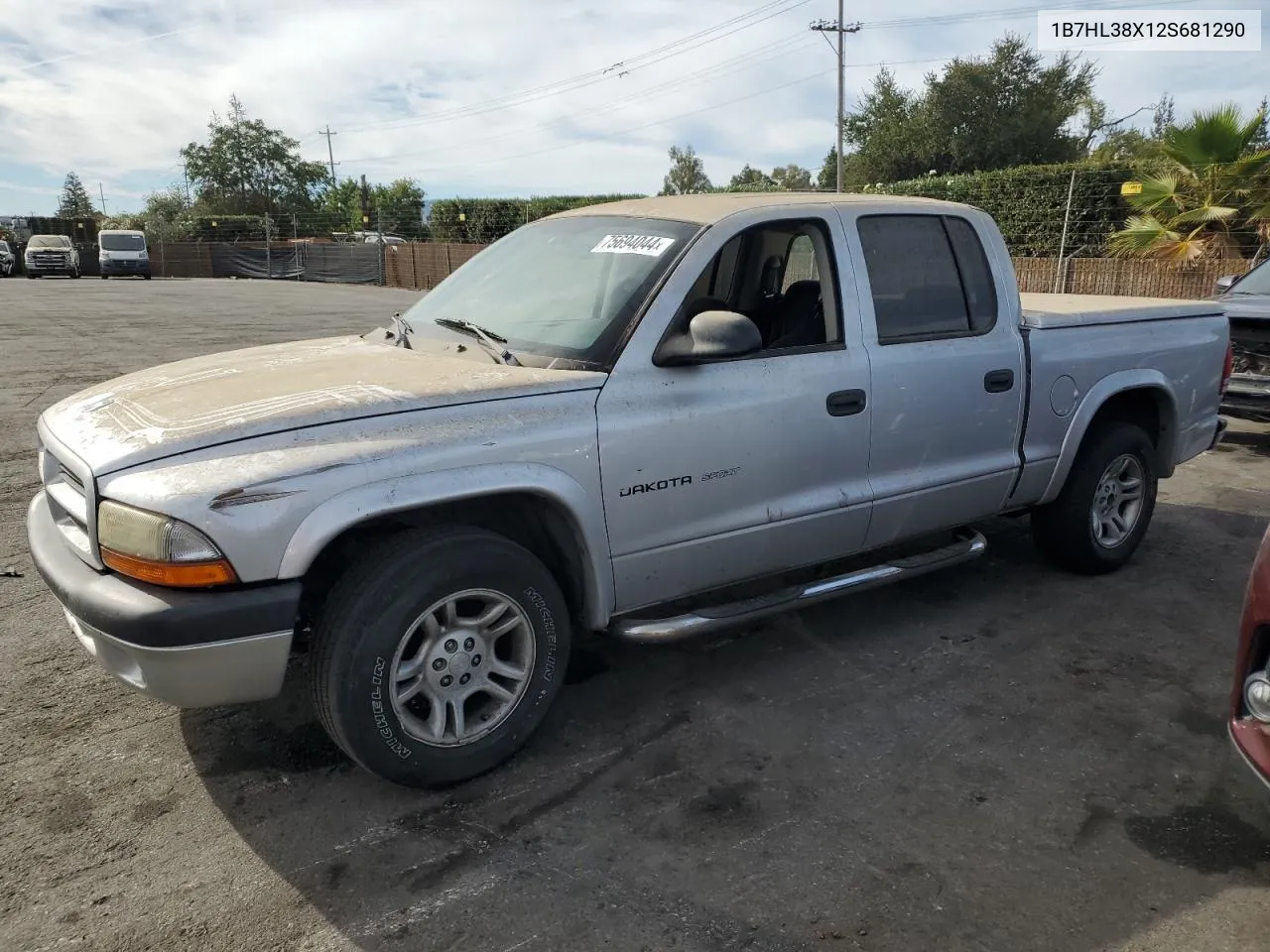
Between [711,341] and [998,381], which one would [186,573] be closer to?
[711,341]

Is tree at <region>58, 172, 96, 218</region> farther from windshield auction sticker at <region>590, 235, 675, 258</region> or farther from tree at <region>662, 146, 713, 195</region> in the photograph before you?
windshield auction sticker at <region>590, 235, 675, 258</region>

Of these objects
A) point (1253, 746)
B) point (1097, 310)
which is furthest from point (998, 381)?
point (1253, 746)

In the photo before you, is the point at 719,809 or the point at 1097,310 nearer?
the point at 719,809

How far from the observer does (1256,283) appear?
845 centimetres

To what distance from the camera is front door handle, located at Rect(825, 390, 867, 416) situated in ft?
12.0

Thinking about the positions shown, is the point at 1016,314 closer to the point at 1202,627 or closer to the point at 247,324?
the point at 1202,627

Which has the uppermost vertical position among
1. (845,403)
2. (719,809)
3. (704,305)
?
(704,305)

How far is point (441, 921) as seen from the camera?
2.44 meters

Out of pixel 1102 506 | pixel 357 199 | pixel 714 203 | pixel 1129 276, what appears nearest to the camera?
pixel 714 203

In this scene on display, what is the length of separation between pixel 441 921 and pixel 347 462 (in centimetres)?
124

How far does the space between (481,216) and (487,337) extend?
36710 mm

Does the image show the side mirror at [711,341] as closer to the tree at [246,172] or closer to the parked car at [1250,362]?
the parked car at [1250,362]

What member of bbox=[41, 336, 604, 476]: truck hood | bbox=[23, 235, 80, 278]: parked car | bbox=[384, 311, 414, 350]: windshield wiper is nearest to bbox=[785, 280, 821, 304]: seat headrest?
bbox=[41, 336, 604, 476]: truck hood

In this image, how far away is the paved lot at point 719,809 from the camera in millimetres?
2451
